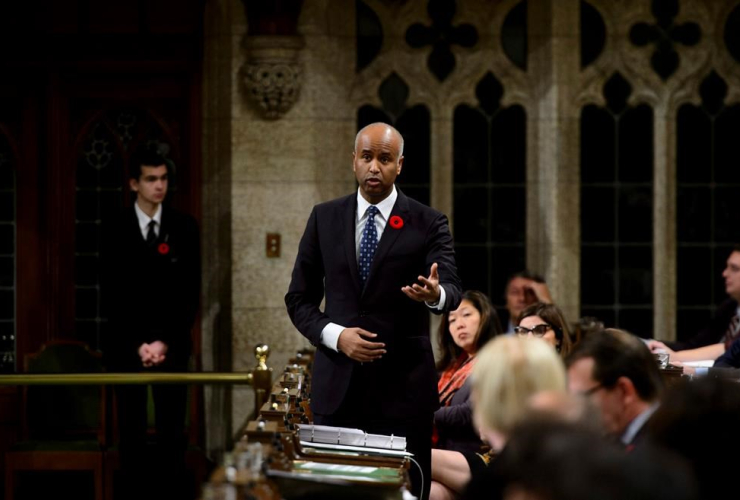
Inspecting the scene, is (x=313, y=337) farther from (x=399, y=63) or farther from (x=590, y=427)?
(x=399, y=63)

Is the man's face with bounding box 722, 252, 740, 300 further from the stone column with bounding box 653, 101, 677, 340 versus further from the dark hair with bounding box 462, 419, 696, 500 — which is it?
the dark hair with bounding box 462, 419, 696, 500

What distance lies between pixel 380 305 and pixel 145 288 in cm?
215

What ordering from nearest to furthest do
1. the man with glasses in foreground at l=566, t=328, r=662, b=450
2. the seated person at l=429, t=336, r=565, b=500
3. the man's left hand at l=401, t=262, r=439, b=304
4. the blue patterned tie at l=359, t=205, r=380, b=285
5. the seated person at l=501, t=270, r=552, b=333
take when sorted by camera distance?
the seated person at l=429, t=336, r=565, b=500, the man with glasses in foreground at l=566, t=328, r=662, b=450, the man's left hand at l=401, t=262, r=439, b=304, the blue patterned tie at l=359, t=205, r=380, b=285, the seated person at l=501, t=270, r=552, b=333

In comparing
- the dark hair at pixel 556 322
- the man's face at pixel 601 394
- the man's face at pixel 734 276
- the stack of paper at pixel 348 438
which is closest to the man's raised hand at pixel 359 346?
the stack of paper at pixel 348 438

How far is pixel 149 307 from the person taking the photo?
6.32 meters

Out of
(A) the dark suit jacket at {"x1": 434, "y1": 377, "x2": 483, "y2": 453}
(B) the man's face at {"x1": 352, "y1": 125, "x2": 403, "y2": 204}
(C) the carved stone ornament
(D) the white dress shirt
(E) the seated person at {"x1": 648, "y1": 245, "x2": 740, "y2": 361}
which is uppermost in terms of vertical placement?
(C) the carved stone ornament

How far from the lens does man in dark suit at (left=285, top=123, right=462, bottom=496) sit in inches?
176

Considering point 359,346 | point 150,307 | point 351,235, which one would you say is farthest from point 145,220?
point 359,346

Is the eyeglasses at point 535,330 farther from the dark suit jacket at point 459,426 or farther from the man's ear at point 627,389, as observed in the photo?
the man's ear at point 627,389

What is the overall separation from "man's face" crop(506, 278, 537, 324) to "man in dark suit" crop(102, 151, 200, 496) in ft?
6.94

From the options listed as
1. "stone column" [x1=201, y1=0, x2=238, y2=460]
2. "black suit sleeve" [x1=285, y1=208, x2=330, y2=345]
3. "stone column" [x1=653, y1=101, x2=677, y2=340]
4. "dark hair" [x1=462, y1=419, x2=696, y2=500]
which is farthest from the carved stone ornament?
"dark hair" [x1=462, y1=419, x2=696, y2=500]

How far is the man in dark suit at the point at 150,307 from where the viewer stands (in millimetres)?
6270

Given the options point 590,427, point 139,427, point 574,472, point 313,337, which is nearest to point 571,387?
point 590,427

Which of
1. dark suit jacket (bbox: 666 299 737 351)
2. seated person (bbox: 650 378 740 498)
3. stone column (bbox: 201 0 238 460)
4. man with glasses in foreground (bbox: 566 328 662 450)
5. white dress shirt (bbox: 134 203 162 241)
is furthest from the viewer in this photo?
stone column (bbox: 201 0 238 460)
